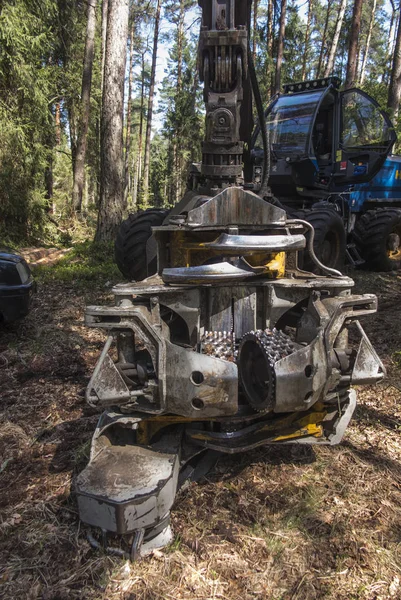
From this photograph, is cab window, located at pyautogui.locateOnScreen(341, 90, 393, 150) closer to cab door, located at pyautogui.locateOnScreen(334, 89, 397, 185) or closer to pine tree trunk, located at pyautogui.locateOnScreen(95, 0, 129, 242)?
cab door, located at pyautogui.locateOnScreen(334, 89, 397, 185)

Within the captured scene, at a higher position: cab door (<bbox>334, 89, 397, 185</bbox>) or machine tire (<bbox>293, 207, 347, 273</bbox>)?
cab door (<bbox>334, 89, 397, 185</bbox>)

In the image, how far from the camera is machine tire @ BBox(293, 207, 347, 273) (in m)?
7.12

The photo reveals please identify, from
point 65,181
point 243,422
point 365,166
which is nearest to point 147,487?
point 243,422

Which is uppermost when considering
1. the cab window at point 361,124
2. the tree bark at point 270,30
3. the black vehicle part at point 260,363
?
the tree bark at point 270,30

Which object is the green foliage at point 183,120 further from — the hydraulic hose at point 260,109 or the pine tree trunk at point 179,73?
the hydraulic hose at point 260,109

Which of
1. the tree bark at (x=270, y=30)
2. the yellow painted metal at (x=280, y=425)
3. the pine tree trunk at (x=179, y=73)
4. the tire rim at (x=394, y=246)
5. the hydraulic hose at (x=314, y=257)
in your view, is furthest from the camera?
the pine tree trunk at (x=179, y=73)

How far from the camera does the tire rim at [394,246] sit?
9867mm

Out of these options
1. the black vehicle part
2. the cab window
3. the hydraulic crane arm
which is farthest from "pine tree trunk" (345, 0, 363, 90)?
the black vehicle part

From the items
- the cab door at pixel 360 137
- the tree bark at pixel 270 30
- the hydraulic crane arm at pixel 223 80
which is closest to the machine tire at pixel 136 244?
the hydraulic crane arm at pixel 223 80

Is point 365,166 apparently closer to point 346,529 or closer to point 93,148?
point 346,529

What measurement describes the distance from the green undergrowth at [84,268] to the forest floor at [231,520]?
4597 millimetres

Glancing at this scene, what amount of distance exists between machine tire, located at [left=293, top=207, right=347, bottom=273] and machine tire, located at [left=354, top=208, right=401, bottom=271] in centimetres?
172

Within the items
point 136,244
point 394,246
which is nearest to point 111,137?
point 136,244

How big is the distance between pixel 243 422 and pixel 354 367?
0.81 m
